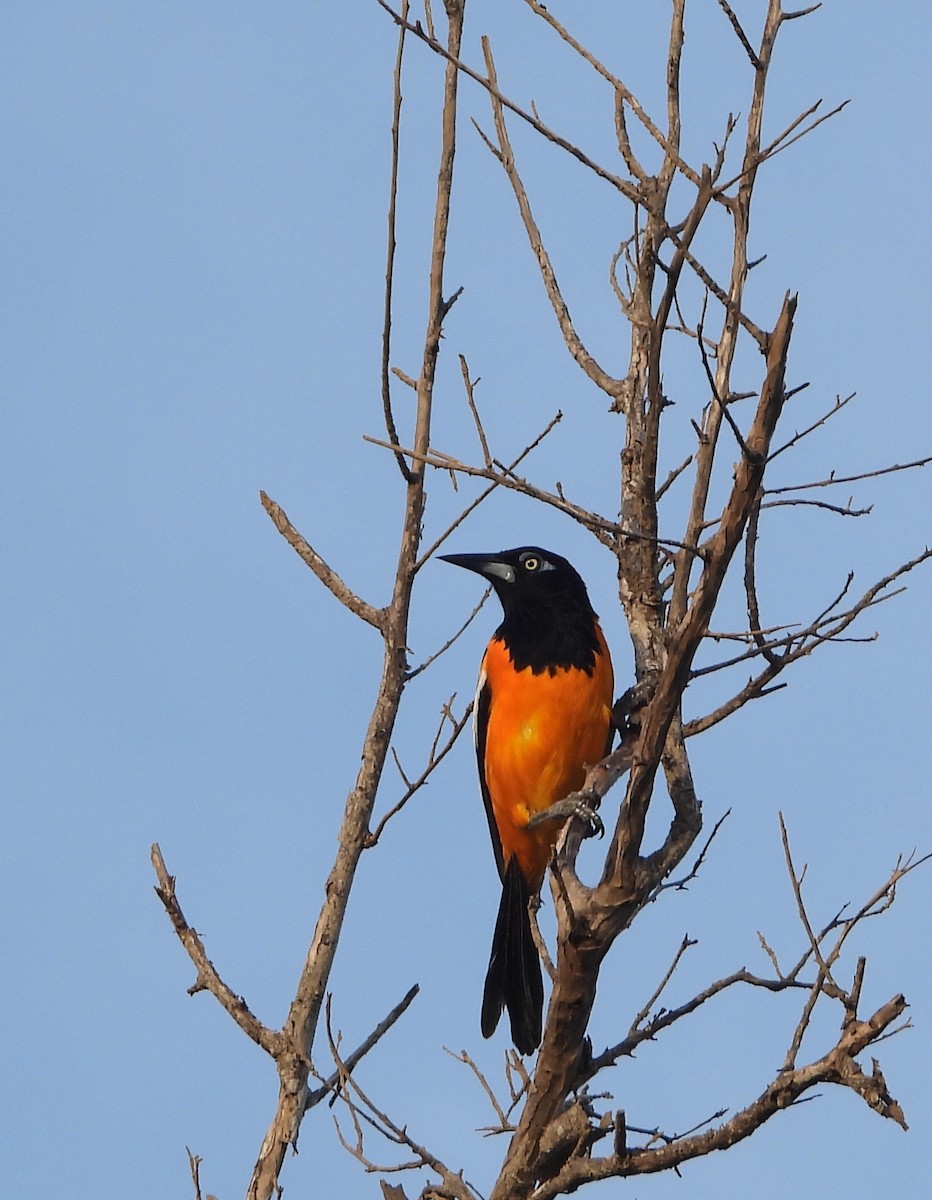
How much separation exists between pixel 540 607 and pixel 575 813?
63.1 inches

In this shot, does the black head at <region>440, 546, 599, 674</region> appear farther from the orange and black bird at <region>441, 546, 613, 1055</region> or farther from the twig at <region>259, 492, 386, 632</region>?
the twig at <region>259, 492, 386, 632</region>

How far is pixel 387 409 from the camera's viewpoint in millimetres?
5484

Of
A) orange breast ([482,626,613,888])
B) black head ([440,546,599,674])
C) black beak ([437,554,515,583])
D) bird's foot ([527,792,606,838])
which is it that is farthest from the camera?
black beak ([437,554,515,583])

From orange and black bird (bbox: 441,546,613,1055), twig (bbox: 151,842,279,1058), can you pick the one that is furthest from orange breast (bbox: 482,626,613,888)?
twig (bbox: 151,842,279,1058)

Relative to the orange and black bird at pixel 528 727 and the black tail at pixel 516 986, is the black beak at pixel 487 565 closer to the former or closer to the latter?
the orange and black bird at pixel 528 727

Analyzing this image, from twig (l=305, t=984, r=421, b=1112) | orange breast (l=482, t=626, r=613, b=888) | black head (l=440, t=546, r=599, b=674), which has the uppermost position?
black head (l=440, t=546, r=599, b=674)

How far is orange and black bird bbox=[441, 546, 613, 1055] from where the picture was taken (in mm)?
6137

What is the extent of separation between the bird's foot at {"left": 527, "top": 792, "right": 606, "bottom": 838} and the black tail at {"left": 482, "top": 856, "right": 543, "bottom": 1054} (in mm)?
509

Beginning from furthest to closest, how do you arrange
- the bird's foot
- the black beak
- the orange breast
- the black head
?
1. the black beak
2. the black head
3. the orange breast
4. the bird's foot

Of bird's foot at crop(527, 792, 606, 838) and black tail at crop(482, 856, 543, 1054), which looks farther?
black tail at crop(482, 856, 543, 1054)

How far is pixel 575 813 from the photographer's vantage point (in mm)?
4988

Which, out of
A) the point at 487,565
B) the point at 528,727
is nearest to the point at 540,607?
the point at 487,565

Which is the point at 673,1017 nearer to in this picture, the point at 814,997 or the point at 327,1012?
the point at 814,997

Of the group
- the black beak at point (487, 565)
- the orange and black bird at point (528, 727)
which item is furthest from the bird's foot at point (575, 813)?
the black beak at point (487, 565)
